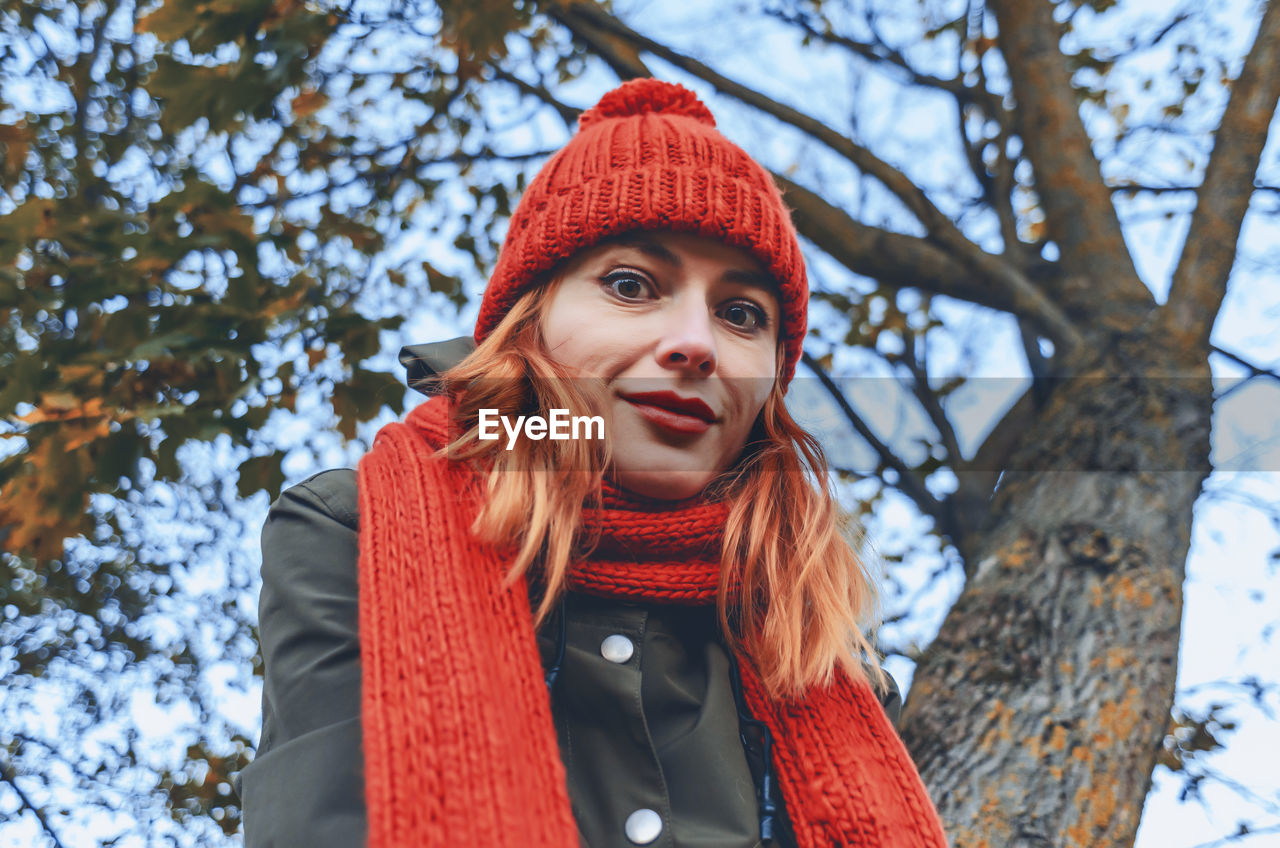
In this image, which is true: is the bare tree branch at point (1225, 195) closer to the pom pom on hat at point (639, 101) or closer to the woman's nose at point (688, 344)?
the pom pom on hat at point (639, 101)

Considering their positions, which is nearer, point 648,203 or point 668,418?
point 668,418

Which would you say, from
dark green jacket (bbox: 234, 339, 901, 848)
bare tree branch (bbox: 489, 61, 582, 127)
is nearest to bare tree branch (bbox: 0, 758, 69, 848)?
dark green jacket (bbox: 234, 339, 901, 848)

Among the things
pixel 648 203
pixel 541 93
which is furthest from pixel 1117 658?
pixel 541 93

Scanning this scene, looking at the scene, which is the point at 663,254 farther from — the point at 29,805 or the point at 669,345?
the point at 29,805

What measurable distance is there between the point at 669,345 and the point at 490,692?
602mm

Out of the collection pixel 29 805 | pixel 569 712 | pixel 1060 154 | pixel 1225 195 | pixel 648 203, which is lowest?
pixel 29 805

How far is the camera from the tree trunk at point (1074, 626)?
1.79m

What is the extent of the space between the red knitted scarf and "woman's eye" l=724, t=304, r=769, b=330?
1.15 ft

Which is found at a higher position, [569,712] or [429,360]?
[429,360]

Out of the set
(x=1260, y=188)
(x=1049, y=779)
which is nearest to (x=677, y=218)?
(x=1049, y=779)

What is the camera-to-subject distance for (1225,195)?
10.1 ft

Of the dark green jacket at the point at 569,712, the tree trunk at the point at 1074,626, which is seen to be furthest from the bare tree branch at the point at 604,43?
the dark green jacket at the point at 569,712

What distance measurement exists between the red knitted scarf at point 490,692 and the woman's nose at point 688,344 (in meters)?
0.24

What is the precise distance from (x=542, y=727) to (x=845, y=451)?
3.50 meters
